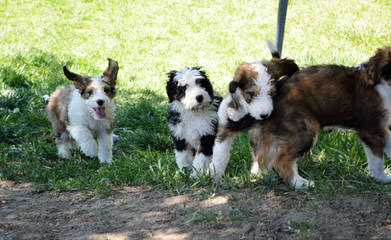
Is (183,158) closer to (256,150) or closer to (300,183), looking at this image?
(256,150)

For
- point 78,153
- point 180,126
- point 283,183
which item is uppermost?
point 180,126

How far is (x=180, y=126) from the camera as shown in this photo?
5.40 meters

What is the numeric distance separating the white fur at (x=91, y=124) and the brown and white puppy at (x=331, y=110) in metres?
2.63

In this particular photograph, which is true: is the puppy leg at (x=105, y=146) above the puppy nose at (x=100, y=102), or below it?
below

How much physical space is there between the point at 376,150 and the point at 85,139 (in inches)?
146

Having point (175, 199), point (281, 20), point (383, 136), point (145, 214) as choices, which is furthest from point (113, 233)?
point (281, 20)

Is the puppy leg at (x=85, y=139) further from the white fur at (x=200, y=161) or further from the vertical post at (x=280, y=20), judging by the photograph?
A: the vertical post at (x=280, y=20)

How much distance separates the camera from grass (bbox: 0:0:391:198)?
515 centimetres

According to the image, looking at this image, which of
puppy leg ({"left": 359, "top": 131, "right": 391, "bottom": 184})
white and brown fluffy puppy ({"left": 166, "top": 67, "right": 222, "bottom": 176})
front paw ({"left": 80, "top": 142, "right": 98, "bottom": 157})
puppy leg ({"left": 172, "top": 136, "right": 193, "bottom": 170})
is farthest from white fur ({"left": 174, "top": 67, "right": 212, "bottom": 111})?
puppy leg ({"left": 359, "top": 131, "right": 391, "bottom": 184})

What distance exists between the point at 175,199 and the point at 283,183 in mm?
1108

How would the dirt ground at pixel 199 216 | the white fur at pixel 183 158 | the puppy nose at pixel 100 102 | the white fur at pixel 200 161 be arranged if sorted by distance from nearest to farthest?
the dirt ground at pixel 199 216, the white fur at pixel 200 161, the white fur at pixel 183 158, the puppy nose at pixel 100 102

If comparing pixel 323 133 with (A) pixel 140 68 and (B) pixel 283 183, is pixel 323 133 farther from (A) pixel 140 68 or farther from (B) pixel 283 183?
(A) pixel 140 68

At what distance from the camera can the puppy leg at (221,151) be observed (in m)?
4.73

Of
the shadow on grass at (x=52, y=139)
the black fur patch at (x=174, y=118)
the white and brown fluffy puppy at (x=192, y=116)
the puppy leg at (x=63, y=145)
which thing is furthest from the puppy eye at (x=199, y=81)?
the puppy leg at (x=63, y=145)
